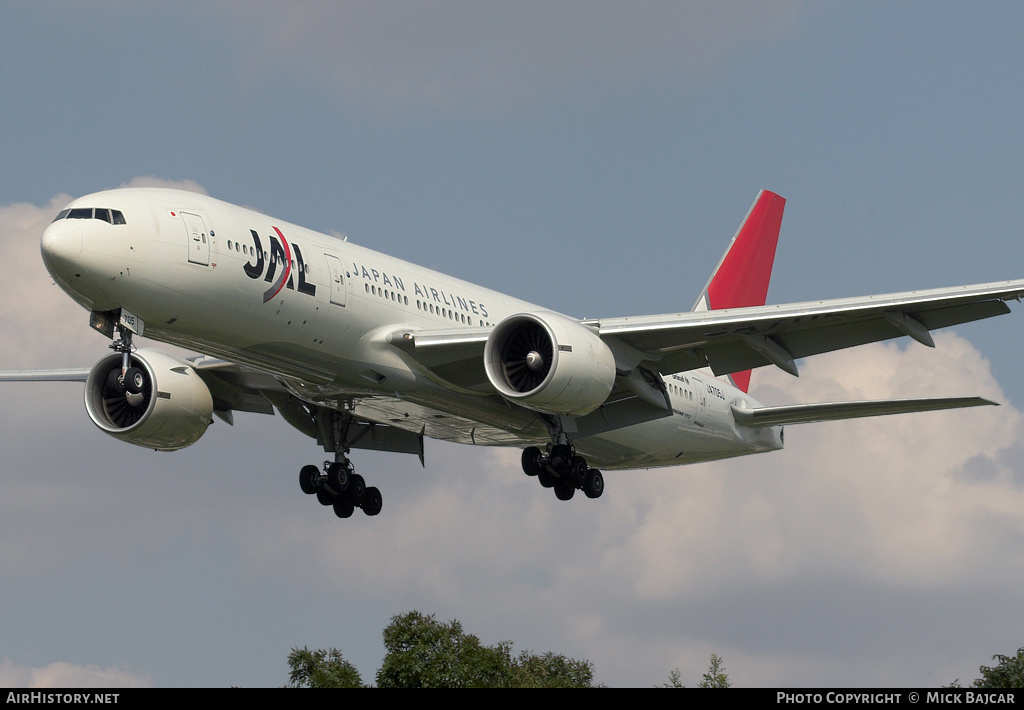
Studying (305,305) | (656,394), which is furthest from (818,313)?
(305,305)

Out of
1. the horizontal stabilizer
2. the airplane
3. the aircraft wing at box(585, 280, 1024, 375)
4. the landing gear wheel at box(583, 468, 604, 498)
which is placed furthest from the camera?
the landing gear wheel at box(583, 468, 604, 498)

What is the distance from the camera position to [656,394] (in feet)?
108

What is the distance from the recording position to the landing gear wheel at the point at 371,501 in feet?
120

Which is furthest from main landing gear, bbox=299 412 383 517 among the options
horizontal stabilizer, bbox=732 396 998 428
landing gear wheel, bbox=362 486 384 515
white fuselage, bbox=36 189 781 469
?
horizontal stabilizer, bbox=732 396 998 428

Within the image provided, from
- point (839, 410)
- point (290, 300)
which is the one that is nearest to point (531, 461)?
point (839, 410)

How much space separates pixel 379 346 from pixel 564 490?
718cm

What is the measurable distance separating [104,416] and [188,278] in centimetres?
757

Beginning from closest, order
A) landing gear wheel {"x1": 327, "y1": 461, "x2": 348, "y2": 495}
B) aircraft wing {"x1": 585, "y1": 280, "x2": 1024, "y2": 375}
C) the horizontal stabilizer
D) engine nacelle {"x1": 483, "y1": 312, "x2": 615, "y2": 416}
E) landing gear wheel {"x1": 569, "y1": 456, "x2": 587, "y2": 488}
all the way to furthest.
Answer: aircraft wing {"x1": 585, "y1": 280, "x2": 1024, "y2": 375}
engine nacelle {"x1": 483, "y1": 312, "x2": 615, "y2": 416}
the horizontal stabilizer
landing gear wheel {"x1": 569, "y1": 456, "x2": 587, "y2": 488}
landing gear wheel {"x1": 327, "y1": 461, "x2": 348, "y2": 495}

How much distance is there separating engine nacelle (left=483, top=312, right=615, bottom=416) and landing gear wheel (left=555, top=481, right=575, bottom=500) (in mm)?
4664

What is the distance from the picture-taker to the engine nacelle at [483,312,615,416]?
2916 centimetres

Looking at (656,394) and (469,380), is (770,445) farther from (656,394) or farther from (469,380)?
(469,380)

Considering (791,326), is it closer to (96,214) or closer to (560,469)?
(560,469)

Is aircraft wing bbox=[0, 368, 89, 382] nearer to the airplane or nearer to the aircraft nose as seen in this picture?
the airplane

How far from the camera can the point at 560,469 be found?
3394 centimetres
